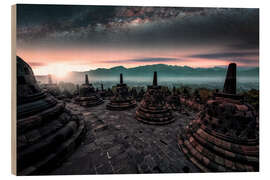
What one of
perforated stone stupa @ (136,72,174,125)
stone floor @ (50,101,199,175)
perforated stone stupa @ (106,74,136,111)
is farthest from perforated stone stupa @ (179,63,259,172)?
perforated stone stupa @ (106,74,136,111)

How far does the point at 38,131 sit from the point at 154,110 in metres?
7.79

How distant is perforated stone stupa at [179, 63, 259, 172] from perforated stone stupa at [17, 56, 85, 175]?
18.6 feet

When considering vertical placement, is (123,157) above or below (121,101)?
below

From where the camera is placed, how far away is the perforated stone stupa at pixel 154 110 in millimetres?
8598

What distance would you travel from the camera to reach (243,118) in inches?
152

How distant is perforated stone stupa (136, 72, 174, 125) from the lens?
338 inches

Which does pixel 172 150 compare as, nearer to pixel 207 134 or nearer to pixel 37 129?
pixel 207 134

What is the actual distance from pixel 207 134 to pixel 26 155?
7.09 m

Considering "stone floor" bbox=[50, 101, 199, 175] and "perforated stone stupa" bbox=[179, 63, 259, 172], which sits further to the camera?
"perforated stone stupa" bbox=[179, 63, 259, 172]

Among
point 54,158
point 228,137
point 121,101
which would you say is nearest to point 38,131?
point 54,158

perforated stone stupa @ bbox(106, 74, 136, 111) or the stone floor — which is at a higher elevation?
perforated stone stupa @ bbox(106, 74, 136, 111)

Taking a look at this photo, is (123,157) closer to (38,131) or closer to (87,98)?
(38,131)

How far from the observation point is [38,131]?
11.4 feet

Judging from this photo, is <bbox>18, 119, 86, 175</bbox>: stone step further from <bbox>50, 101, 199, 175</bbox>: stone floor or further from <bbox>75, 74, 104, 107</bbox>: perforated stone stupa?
<bbox>75, 74, 104, 107</bbox>: perforated stone stupa
